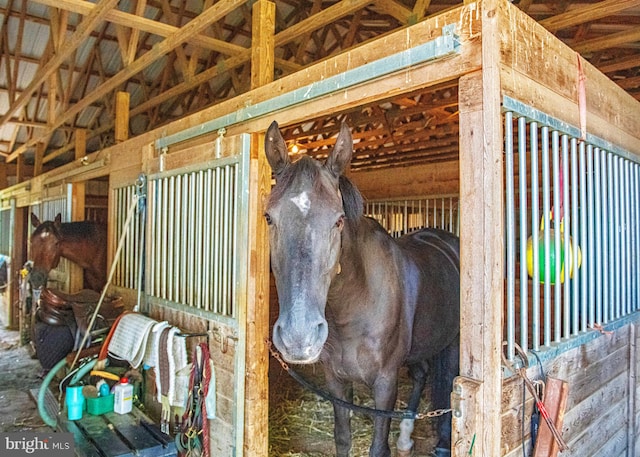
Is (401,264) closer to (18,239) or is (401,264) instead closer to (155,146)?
(155,146)

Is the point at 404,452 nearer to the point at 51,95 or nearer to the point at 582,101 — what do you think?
the point at 582,101

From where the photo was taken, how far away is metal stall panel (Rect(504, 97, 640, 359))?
1.46 meters

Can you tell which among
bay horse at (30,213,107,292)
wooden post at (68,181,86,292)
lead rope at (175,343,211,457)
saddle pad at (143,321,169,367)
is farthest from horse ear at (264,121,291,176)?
wooden post at (68,181,86,292)

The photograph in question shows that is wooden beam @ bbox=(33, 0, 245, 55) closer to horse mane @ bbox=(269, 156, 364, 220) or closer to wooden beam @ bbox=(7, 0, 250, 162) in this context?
wooden beam @ bbox=(7, 0, 250, 162)

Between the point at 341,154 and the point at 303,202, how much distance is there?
0.34m

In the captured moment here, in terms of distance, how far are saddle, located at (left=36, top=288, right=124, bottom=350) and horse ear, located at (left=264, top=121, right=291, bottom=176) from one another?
2.53 m

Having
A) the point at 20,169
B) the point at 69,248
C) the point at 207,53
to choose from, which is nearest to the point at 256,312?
Answer: the point at 69,248

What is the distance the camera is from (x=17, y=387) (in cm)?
431

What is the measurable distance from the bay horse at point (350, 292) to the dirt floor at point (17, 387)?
2651mm

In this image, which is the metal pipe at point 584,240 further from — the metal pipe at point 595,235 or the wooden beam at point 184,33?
the wooden beam at point 184,33

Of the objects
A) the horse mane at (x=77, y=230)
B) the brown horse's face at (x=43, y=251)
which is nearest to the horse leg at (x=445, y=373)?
the horse mane at (x=77, y=230)

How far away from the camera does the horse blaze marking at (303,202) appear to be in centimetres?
153

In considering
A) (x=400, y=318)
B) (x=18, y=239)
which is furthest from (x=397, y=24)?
(x=18, y=239)

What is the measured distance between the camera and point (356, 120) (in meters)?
5.70
